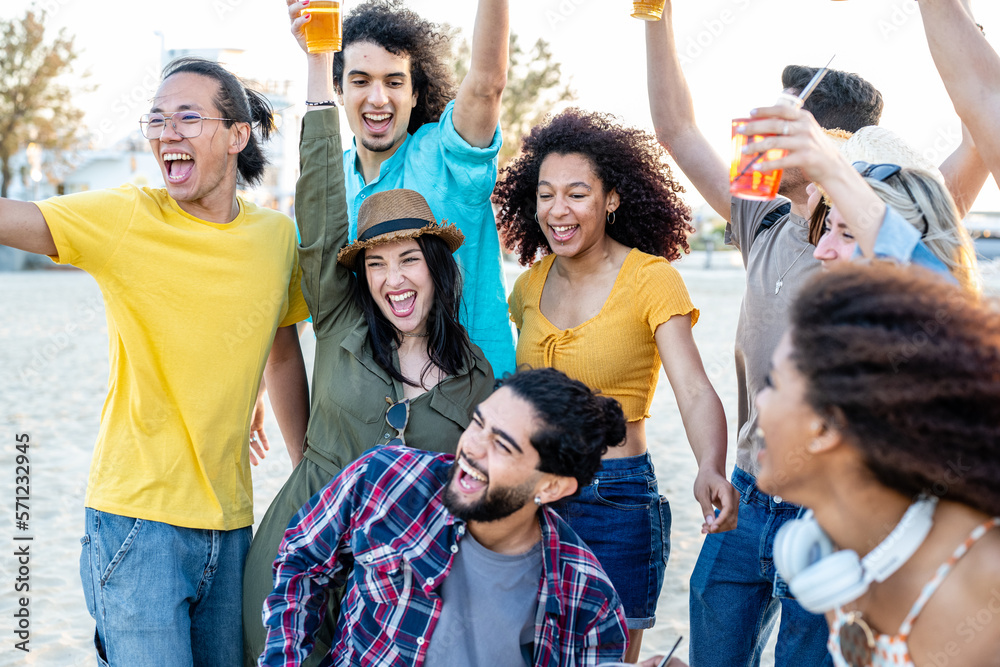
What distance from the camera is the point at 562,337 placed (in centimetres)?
319

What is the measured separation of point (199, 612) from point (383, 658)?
2.64ft

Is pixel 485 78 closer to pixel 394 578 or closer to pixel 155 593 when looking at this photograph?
pixel 394 578

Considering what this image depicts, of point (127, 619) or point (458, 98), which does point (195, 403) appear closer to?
point (127, 619)

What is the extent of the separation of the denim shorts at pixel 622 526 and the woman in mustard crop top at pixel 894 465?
126cm

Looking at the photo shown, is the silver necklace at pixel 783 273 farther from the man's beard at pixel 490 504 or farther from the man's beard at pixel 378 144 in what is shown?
the man's beard at pixel 378 144

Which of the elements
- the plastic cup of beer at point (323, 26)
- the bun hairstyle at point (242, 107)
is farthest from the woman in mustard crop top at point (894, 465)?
the bun hairstyle at point (242, 107)

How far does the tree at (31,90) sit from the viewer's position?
122 feet

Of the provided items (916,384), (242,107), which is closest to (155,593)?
(242,107)

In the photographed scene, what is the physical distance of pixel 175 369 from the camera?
281 cm

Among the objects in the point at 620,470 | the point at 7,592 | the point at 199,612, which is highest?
the point at 620,470

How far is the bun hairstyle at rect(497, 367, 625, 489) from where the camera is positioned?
253cm

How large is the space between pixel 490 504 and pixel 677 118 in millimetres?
2035

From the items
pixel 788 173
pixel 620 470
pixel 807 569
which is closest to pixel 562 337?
pixel 620 470

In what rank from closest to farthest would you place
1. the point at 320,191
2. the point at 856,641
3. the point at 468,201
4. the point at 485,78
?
the point at 856,641 → the point at 320,191 → the point at 485,78 → the point at 468,201
